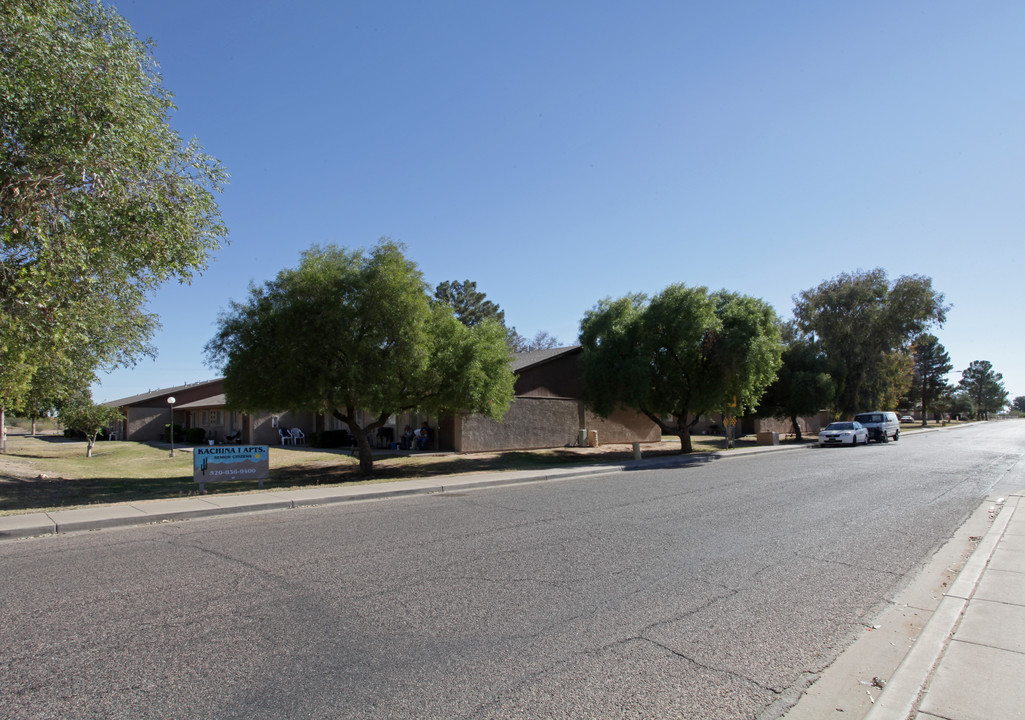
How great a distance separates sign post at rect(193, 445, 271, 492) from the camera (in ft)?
50.4

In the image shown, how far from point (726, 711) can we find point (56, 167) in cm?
1331

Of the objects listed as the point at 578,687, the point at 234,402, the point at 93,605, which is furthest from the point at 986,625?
the point at 234,402

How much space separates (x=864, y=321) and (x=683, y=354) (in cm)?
2604

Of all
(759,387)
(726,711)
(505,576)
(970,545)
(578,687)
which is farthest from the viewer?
(759,387)

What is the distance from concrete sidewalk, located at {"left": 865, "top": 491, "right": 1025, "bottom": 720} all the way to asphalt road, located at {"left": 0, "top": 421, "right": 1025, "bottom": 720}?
53 cm

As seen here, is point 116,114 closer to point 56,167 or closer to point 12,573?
point 56,167

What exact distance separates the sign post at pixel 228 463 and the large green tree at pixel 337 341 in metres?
3.15

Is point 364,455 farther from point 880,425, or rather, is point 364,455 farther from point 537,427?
point 880,425

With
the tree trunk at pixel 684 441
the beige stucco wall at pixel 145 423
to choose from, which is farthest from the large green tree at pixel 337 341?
the beige stucco wall at pixel 145 423

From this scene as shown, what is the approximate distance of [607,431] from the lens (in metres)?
34.5

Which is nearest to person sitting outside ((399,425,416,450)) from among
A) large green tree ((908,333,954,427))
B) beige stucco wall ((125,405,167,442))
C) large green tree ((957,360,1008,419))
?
beige stucco wall ((125,405,167,442))

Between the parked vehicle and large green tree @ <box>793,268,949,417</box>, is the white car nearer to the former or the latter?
the parked vehicle

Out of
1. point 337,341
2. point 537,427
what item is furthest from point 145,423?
point 337,341

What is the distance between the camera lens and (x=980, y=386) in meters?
128
